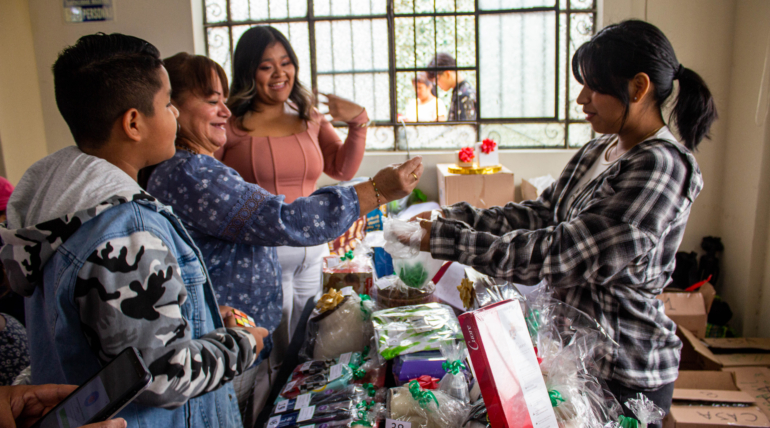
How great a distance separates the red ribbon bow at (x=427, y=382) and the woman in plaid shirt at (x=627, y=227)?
0.29 meters

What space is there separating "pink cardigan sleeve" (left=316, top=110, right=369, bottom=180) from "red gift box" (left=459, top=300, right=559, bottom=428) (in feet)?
5.08

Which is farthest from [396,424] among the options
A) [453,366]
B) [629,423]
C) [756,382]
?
[756,382]

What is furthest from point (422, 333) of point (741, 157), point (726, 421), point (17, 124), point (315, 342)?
point (17, 124)

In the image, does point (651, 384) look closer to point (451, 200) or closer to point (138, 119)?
point (138, 119)

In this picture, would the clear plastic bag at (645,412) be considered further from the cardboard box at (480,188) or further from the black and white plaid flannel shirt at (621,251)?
the cardboard box at (480,188)

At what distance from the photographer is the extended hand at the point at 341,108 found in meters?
1.93

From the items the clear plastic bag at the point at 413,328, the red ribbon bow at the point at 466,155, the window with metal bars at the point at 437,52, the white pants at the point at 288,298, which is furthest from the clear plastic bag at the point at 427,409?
the window with metal bars at the point at 437,52

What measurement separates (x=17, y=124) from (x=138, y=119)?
3723 mm

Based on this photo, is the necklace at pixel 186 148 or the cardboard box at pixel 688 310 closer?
the necklace at pixel 186 148

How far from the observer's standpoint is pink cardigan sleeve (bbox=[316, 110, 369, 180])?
2131 millimetres

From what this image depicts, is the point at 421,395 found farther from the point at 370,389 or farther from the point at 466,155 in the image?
the point at 466,155

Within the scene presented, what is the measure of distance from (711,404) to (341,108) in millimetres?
2099

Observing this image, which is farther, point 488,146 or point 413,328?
point 488,146

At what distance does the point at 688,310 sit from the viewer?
2531 millimetres
